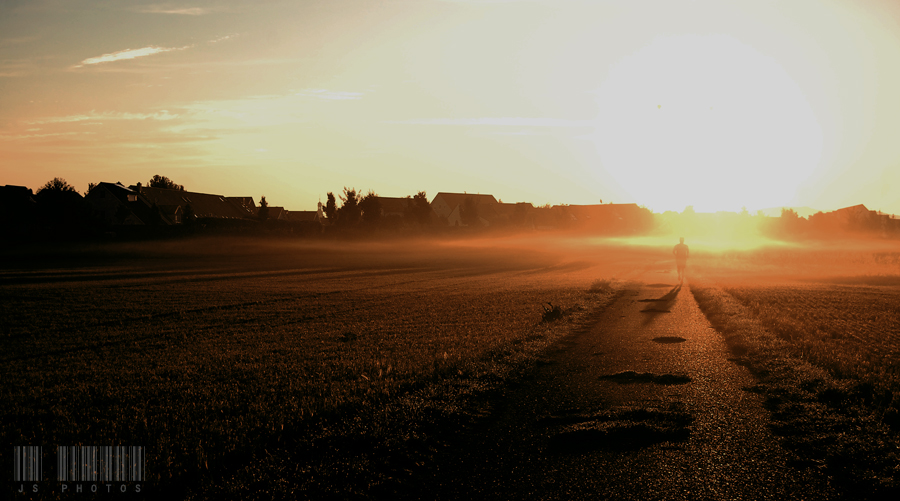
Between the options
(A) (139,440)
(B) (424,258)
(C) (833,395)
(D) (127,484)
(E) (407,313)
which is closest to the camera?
(D) (127,484)

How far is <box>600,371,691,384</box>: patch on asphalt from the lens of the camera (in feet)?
32.9

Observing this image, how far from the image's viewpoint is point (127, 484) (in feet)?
20.3

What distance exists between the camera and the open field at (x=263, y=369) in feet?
22.1

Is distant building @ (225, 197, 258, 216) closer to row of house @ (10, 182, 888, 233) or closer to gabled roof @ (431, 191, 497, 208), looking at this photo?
row of house @ (10, 182, 888, 233)

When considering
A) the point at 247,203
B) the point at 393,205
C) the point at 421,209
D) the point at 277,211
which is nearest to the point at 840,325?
the point at 421,209

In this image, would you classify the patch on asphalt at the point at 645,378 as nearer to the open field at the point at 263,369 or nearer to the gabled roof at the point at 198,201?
the open field at the point at 263,369

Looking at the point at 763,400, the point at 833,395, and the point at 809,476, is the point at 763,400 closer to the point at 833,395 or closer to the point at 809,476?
the point at 833,395

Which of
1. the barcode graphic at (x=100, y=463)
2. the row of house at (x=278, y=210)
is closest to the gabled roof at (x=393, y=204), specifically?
the row of house at (x=278, y=210)

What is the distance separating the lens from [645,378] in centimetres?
Answer: 1024

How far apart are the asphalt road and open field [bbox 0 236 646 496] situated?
0.78 meters

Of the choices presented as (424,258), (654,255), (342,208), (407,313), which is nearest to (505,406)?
(407,313)

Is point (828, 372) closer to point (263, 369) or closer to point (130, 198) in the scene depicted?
point (263, 369)

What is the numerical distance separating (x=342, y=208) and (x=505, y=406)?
71.3 metres

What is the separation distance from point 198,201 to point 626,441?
97.1 meters
